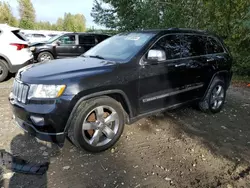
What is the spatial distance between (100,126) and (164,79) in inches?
54.7

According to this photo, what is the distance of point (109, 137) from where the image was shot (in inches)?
145

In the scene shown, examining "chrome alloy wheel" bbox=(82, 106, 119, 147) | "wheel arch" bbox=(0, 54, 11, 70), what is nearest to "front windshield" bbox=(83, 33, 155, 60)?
"chrome alloy wheel" bbox=(82, 106, 119, 147)

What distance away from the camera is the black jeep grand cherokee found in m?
3.18

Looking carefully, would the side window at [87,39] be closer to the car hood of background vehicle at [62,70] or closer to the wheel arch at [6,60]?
the wheel arch at [6,60]

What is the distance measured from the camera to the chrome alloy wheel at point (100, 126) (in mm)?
3475

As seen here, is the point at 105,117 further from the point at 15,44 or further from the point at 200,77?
the point at 15,44

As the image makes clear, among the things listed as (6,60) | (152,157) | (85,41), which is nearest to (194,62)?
(152,157)

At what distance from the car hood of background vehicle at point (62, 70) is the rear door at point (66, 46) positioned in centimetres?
891

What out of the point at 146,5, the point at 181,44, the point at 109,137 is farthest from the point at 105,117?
the point at 146,5

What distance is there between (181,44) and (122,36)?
1.14 meters

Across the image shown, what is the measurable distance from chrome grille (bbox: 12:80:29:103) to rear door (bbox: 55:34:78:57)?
9.15 metres

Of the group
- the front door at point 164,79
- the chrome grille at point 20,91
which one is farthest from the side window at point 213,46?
the chrome grille at point 20,91

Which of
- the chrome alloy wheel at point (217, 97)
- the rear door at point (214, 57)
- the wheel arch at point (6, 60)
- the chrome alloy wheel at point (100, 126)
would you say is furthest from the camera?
the wheel arch at point (6, 60)

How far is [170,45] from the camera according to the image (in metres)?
4.40
